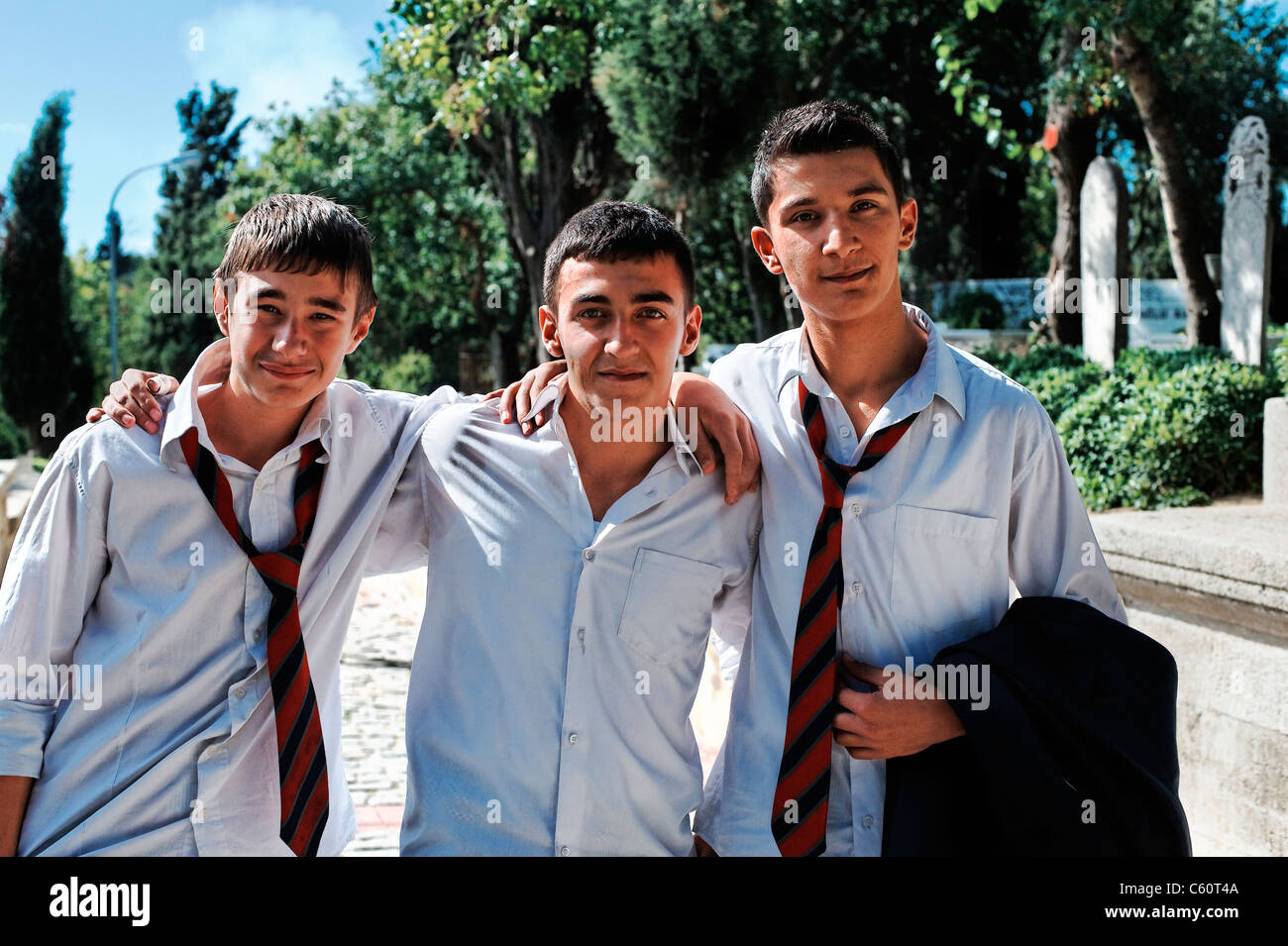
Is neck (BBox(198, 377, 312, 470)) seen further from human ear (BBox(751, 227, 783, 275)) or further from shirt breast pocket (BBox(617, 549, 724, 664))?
human ear (BBox(751, 227, 783, 275))

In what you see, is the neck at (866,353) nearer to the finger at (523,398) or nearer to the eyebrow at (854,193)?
the eyebrow at (854,193)

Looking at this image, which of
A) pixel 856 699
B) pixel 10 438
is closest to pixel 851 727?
pixel 856 699

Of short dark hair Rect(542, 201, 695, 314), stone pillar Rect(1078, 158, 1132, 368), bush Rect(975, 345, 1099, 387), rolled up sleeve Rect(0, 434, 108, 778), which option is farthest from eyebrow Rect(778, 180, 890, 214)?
stone pillar Rect(1078, 158, 1132, 368)

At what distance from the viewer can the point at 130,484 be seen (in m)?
2.32

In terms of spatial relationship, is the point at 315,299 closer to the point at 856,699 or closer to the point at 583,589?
the point at 583,589

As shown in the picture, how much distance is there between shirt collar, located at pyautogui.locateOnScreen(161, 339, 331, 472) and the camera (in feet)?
7.74

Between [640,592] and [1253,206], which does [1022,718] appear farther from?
[1253,206]

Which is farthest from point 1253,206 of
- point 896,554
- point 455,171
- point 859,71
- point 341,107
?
point 341,107

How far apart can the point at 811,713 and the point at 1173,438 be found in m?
4.07

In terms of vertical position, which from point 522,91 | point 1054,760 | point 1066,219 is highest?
point 522,91

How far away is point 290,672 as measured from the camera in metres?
2.31

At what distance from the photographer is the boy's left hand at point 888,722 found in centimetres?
228

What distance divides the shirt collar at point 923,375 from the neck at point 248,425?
113 centimetres
